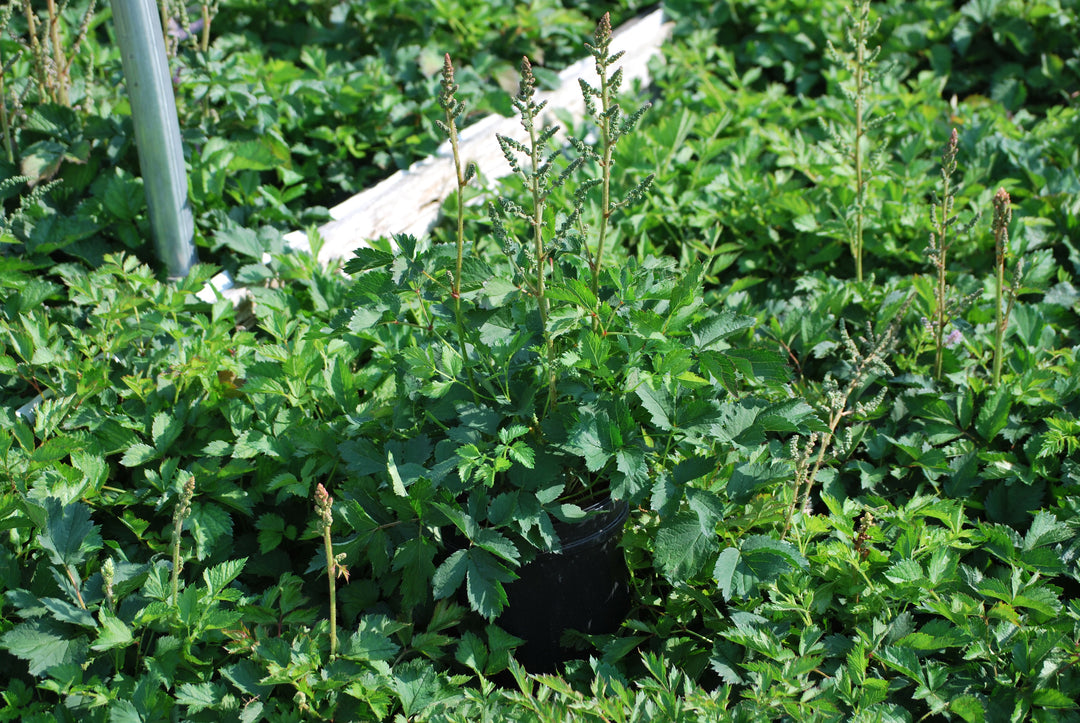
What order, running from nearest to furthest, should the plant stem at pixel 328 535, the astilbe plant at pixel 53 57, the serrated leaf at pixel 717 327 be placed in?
the plant stem at pixel 328 535 < the serrated leaf at pixel 717 327 < the astilbe plant at pixel 53 57

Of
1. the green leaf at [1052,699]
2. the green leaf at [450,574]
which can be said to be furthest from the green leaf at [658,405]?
the green leaf at [1052,699]

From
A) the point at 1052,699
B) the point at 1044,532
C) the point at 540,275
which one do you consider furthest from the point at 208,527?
the point at 1044,532

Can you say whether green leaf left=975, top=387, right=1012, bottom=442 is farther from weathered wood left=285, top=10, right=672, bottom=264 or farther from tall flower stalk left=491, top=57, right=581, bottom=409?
weathered wood left=285, top=10, right=672, bottom=264

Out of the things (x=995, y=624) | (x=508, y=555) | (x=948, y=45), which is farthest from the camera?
(x=948, y=45)

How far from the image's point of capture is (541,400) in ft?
7.03

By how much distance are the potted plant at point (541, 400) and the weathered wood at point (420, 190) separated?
1098 millimetres

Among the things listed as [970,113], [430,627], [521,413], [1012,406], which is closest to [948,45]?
[970,113]

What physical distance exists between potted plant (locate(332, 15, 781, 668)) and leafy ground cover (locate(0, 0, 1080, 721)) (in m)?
0.05

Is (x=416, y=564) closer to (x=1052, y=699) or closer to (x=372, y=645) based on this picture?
(x=372, y=645)

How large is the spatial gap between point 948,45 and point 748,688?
385cm

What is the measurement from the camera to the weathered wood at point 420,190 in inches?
128

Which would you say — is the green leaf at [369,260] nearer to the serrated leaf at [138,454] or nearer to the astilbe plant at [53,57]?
the serrated leaf at [138,454]

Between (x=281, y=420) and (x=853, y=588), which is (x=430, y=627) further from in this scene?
(x=853, y=588)

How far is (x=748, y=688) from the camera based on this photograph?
1985mm
